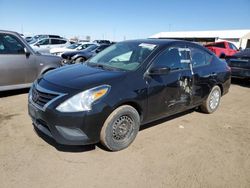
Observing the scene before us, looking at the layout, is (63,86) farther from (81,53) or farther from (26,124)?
(81,53)

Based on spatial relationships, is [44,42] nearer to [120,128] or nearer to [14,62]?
[14,62]

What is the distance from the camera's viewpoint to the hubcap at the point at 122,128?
3.45 meters

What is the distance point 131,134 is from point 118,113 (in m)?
0.53

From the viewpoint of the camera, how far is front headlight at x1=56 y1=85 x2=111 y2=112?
3.05 m

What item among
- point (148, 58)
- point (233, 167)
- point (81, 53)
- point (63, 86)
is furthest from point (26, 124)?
point (81, 53)

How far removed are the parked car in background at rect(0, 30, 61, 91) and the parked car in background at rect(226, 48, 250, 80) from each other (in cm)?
683

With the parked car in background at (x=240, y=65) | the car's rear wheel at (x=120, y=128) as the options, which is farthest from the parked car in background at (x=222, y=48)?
the car's rear wheel at (x=120, y=128)

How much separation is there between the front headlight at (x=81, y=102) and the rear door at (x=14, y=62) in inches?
145

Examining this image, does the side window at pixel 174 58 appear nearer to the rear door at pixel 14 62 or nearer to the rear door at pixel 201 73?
the rear door at pixel 201 73

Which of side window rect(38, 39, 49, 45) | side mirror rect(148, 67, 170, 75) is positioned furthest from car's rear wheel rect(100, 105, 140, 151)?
side window rect(38, 39, 49, 45)

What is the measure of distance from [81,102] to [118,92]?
1.75ft

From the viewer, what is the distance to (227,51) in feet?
53.9

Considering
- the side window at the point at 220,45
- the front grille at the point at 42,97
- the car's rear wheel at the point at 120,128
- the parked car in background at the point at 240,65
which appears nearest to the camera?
the front grille at the point at 42,97

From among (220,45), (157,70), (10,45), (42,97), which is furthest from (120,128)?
(220,45)
